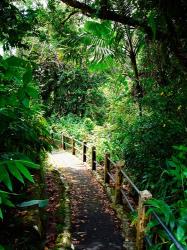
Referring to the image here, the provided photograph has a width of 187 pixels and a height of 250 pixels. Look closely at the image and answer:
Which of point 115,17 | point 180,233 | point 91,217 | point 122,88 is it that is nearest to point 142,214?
point 180,233

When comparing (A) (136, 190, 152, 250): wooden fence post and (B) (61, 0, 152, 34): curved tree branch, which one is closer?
(A) (136, 190, 152, 250): wooden fence post

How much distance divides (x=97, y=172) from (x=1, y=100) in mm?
10744

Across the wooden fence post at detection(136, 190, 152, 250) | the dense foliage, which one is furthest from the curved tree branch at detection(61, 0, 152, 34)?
the wooden fence post at detection(136, 190, 152, 250)

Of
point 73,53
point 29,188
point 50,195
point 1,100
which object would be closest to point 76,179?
point 50,195

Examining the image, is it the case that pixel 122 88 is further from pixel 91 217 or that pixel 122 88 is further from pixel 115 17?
pixel 115 17

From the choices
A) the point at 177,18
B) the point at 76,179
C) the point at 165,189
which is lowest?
the point at 76,179

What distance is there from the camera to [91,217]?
7793mm

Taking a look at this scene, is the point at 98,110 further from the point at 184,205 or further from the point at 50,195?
the point at 184,205

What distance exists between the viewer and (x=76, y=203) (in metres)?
8.84

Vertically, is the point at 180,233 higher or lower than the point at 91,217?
higher

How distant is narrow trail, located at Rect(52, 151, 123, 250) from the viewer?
6398mm

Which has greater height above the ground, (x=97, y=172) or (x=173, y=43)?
(x=173, y=43)

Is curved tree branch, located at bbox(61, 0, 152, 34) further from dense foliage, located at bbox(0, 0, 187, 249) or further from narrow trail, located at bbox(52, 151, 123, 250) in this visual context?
narrow trail, located at bbox(52, 151, 123, 250)

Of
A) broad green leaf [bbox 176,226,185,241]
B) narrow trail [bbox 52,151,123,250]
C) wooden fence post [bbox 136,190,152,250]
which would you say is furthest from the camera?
narrow trail [bbox 52,151,123,250]
